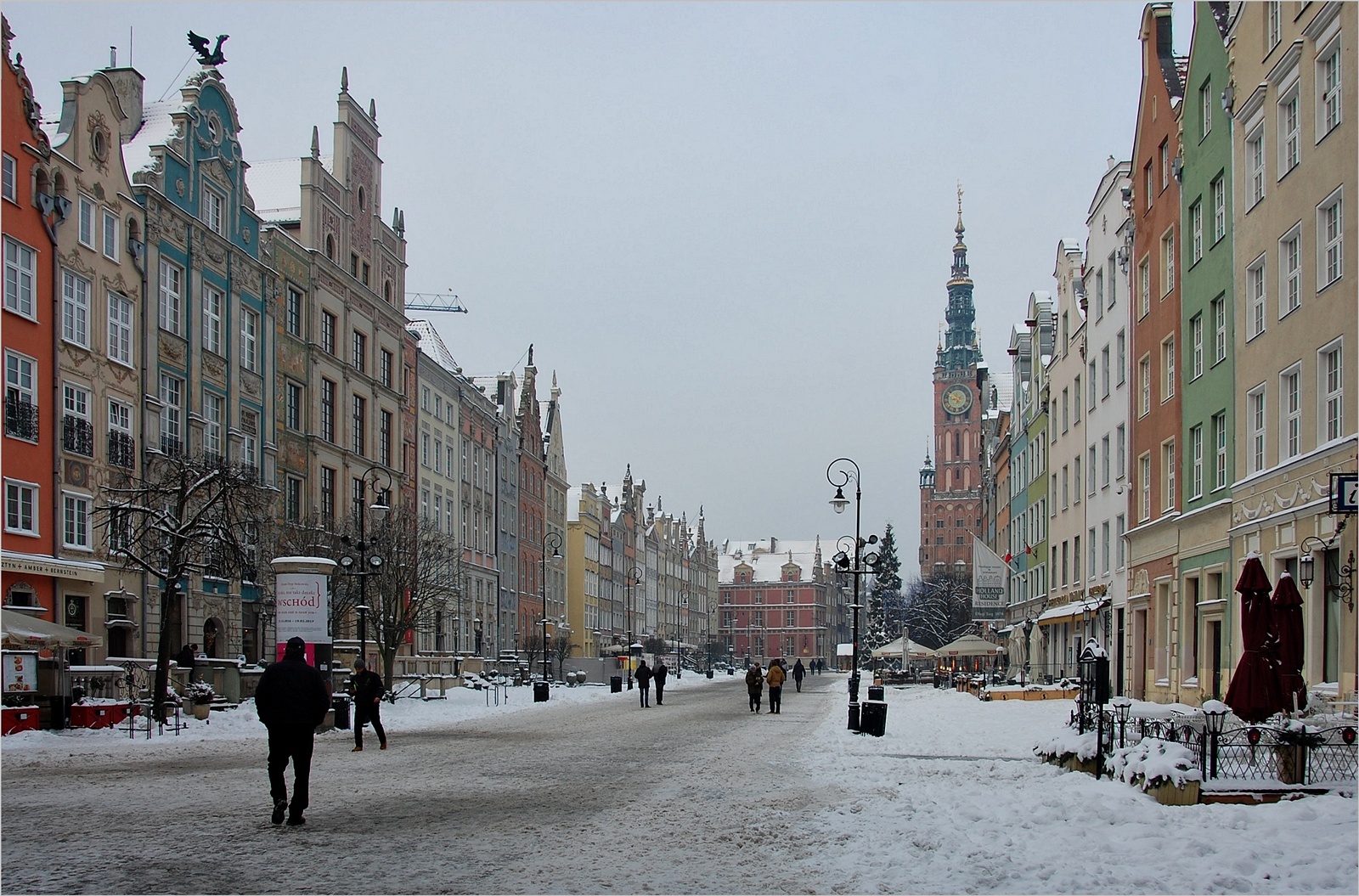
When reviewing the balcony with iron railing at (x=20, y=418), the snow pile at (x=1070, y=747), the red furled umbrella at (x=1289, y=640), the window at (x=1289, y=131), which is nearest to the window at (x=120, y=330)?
the balcony with iron railing at (x=20, y=418)

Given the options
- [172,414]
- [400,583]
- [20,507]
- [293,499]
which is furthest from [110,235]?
[293,499]

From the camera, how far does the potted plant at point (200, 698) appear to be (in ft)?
99.7

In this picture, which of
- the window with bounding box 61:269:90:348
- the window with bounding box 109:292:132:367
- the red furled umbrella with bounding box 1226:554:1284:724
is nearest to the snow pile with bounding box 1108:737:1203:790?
the red furled umbrella with bounding box 1226:554:1284:724

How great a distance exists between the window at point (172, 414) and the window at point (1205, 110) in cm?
2707

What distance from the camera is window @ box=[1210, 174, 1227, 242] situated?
28312 mm

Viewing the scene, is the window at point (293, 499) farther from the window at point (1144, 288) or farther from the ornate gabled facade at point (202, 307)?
the window at point (1144, 288)

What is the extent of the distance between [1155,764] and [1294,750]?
1.36 meters

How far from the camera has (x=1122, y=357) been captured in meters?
40.0

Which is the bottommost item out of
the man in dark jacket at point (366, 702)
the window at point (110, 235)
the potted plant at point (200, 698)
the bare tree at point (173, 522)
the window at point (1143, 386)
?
Result: the potted plant at point (200, 698)

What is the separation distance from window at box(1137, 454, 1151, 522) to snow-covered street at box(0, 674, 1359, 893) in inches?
569

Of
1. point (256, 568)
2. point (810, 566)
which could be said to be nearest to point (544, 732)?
point (256, 568)

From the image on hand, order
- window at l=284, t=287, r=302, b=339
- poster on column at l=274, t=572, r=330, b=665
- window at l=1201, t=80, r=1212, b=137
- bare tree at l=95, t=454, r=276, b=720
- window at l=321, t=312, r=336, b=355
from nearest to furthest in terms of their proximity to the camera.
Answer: poster on column at l=274, t=572, r=330, b=665, window at l=1201, t=80, r=1212, b=137, bare tree at l=95, t=454, r=276, b=720, window at l=284, t=287, r=302, b=339, window at l=321, t=312, r=336, b=355

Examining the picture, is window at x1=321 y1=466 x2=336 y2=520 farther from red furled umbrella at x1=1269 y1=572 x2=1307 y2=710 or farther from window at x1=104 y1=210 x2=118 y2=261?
red furled umbrella at x1=1269 y1=572 x2=1307 y2=710

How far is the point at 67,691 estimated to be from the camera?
91.9 ft
